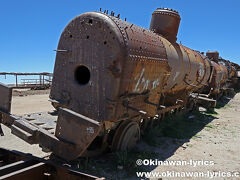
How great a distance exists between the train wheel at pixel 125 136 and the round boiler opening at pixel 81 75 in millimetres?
1215

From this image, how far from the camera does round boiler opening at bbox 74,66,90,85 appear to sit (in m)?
4.34

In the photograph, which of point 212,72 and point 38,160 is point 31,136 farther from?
point 212,72

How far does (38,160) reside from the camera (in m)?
3.26

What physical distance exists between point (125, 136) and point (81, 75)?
5.28 ft

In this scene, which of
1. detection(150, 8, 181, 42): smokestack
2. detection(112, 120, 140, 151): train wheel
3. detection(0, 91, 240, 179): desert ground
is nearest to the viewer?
detection(0, 91, 240, 179): desert ground

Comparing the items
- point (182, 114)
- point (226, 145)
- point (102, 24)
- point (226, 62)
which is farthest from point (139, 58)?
point (226, 62)

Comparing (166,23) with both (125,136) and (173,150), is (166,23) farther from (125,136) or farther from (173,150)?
(125,136)

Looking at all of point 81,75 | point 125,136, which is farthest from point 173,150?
point 81,75

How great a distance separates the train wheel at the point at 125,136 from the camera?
15.1 feet

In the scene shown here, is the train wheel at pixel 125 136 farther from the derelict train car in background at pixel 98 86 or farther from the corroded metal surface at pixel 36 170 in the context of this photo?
the corroded metal surface at pixel 36 170

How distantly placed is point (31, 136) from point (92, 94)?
4.04 feet

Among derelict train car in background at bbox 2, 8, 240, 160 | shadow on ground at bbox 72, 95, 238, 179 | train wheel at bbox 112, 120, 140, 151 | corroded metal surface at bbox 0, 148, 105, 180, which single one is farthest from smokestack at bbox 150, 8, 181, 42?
corroded metal surface at bbox 0, 148, 105, 180

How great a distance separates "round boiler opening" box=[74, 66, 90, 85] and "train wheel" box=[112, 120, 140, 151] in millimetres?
1215

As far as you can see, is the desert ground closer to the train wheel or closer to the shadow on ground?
the shadow on ground
